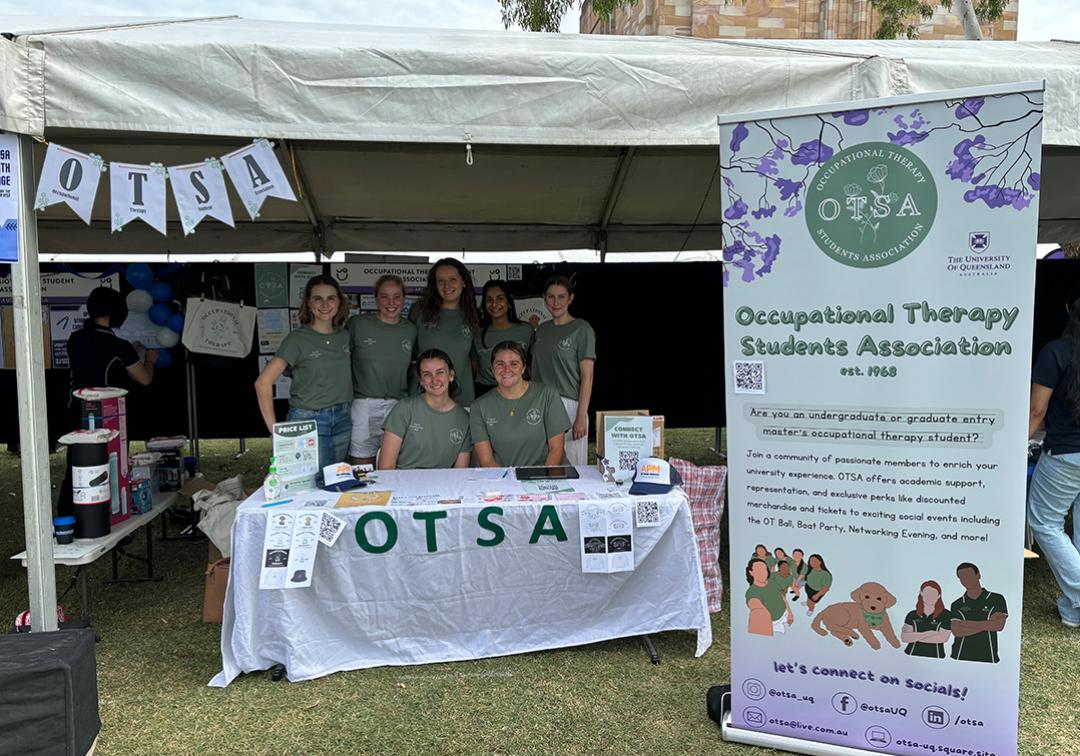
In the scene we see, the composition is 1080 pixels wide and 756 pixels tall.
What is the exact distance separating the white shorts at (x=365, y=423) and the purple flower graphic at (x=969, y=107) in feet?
8.14

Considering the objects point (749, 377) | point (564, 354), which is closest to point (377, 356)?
point (564, 354)

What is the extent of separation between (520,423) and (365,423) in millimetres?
794

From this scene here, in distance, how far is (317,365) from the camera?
316 centimetres

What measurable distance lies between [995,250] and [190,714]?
259cm

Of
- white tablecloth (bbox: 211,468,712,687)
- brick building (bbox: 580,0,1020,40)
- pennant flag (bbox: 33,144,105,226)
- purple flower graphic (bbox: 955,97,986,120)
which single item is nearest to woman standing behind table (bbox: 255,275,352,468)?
white tablecloth (bbox: 211,468,712,687)

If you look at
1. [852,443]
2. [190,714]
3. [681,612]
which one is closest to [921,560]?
[852,443]

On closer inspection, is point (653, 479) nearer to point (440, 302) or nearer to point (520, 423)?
point (520, 423)

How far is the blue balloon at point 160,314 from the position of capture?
16.2ft

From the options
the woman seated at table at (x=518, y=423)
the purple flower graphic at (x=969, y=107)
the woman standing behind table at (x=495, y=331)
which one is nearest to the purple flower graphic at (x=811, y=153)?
the purple flower graphic at (x=969, y=107)

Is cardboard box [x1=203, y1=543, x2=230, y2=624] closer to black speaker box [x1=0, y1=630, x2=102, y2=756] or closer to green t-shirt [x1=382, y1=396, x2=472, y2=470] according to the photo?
green t-shirt [x1=382, y1=396, x2=472, y2=470]

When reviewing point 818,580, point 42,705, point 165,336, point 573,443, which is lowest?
point 42,705

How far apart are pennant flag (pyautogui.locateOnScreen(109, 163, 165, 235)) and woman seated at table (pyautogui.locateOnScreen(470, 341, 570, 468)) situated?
4.42 ft

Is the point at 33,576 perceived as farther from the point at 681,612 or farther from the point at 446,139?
the point at 681,612

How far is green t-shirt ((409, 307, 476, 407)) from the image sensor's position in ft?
11.5
